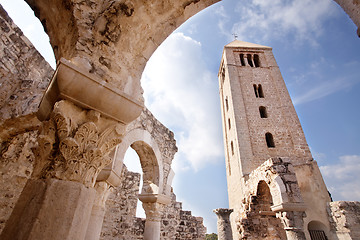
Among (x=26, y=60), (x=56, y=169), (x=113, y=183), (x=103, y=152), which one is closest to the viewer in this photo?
(x=56, y=169)

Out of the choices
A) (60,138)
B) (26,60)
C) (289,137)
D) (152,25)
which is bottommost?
(60,138)

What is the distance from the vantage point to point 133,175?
305 inches

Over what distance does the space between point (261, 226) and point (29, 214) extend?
8185 mm

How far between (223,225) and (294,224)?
286cm

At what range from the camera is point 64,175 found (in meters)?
1.31

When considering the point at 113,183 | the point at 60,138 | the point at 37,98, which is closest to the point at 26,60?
the point at 37,98

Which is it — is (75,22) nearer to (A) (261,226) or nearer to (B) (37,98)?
(B) (37,98)

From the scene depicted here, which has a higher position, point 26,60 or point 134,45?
point 26,60

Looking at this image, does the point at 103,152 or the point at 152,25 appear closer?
the point at 103,152

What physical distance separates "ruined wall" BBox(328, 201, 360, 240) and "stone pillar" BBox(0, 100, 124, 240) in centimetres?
1192

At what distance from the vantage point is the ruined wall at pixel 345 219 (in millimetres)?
8727

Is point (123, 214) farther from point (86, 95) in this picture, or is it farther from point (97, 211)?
point (86, 95)

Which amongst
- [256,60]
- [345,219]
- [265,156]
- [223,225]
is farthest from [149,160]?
[256,60]

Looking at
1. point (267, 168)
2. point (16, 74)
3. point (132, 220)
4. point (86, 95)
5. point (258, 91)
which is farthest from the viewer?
point (258, 91)
